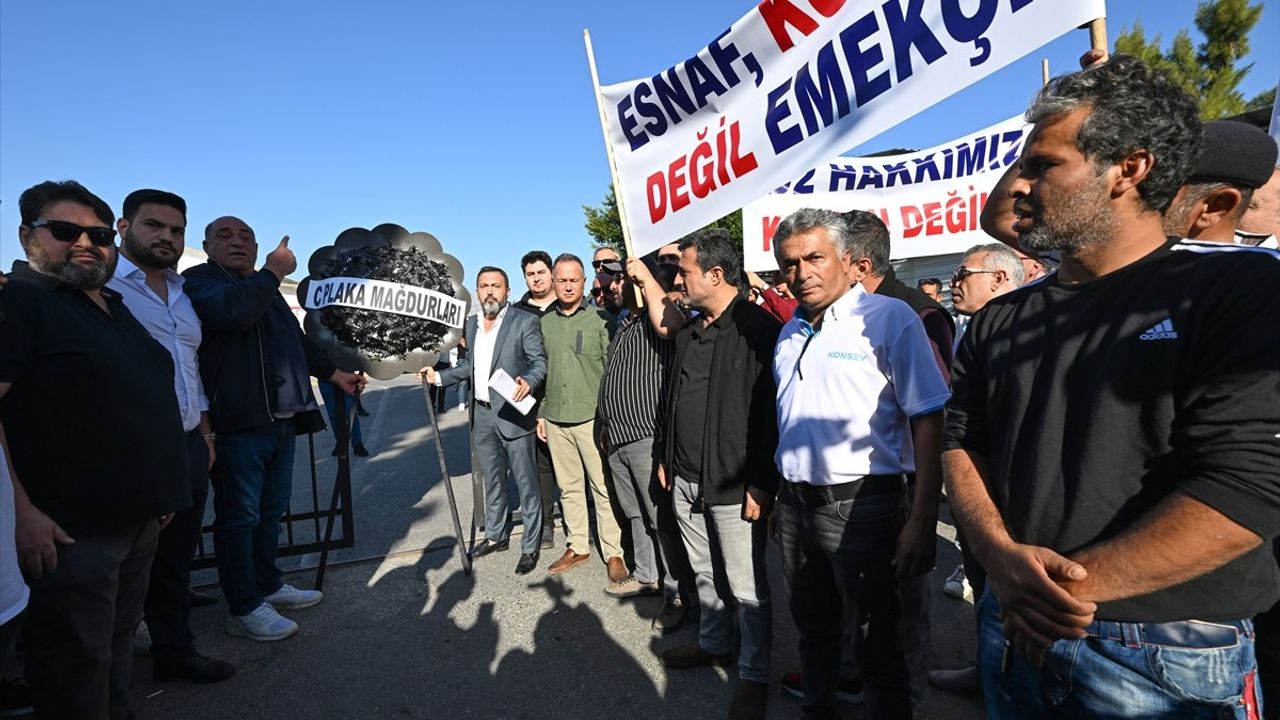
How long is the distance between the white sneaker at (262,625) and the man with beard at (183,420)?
30 centimetres

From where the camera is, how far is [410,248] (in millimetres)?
3998

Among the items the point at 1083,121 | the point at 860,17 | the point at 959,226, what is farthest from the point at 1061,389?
the point at 959,226

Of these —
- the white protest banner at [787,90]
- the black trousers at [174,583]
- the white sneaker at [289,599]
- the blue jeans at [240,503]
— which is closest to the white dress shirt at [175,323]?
the black trousers at [174,583]

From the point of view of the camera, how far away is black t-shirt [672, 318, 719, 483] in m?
2.64

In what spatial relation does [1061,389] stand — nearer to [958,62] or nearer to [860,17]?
[958,62]

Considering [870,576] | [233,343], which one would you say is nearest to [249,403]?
[233,343]

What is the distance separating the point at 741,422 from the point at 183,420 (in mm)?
2493

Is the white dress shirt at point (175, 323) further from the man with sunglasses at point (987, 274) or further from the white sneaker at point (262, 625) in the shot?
the man with sunglasses at point (987, 274)

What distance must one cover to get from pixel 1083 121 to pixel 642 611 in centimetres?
313

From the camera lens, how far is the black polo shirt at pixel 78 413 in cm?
191

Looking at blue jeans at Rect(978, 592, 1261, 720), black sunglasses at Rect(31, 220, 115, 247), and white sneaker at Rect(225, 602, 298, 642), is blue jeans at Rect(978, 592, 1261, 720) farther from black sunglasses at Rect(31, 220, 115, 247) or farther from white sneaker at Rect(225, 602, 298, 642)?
white sneaker at Rect(225, 602, 298, 642)

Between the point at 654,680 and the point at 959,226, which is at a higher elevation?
the point at 959,226

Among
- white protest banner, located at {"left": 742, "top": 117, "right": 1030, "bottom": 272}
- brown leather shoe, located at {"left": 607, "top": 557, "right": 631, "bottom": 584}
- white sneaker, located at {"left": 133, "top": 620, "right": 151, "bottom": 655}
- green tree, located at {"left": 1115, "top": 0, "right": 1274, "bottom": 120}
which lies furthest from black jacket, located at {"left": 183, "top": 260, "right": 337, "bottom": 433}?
green tree, located at {"left": 1115, "top": 0, "right": 1274, "bottom": 120}

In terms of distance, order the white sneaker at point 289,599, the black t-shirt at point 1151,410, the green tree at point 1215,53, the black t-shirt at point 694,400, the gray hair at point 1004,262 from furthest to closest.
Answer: the green tree at point 1215,53 < the white sneaker at point 289,599 < the gray hair at point 1004,262 < the black t-shirt at point 694,400 < the black t-shirt at point 1151,410
